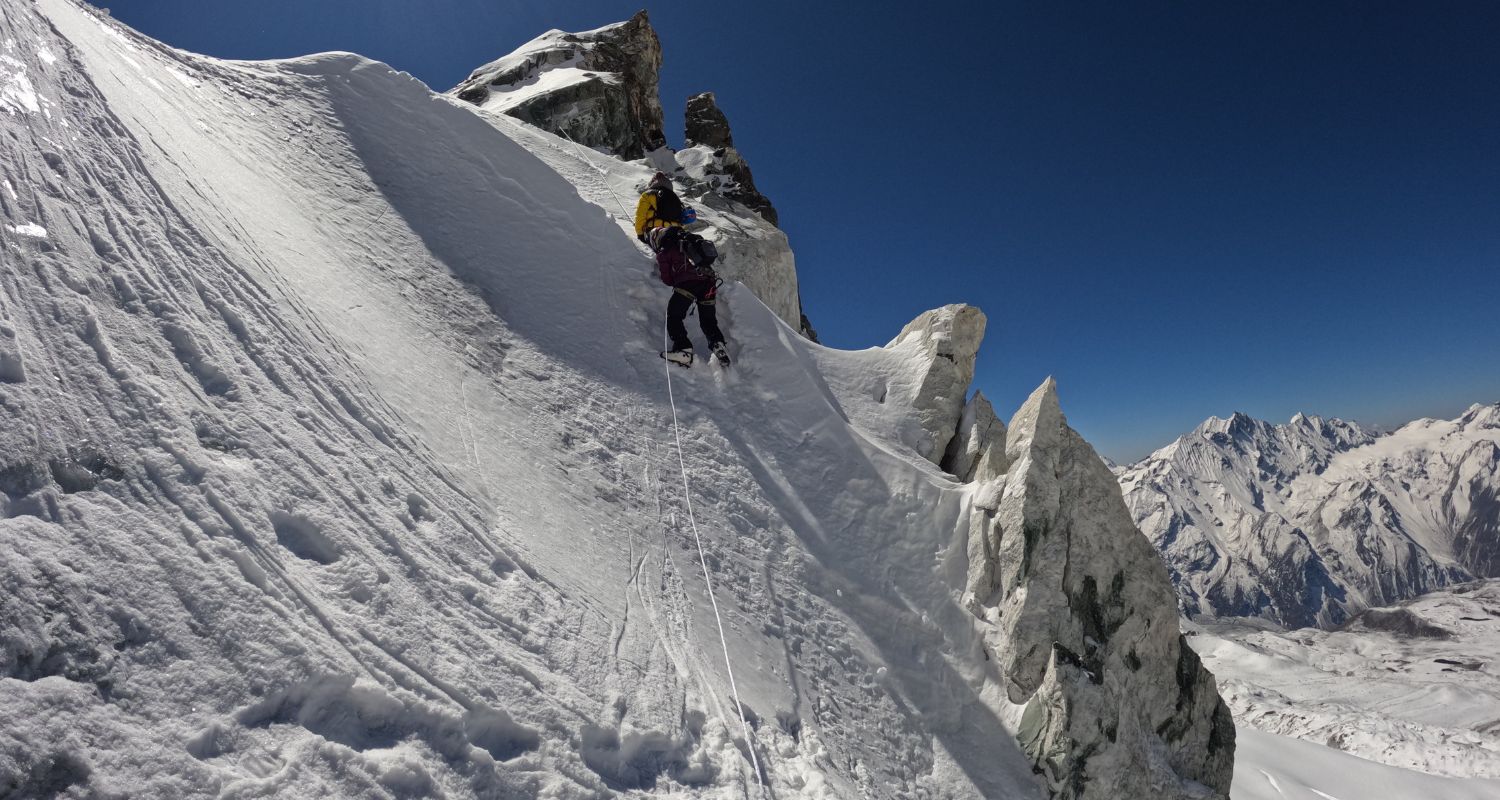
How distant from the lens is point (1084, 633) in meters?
9.26

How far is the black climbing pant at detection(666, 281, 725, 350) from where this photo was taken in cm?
1283

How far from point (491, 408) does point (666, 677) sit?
16.3 feet

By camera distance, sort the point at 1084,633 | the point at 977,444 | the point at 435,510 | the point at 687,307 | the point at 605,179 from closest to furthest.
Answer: the point at 435,510
the point at 1084,633
the point at 977,444
the point at 687,307
the point at 605,179

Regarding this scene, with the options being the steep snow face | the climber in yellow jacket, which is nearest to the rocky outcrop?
the climber in yellow jacket

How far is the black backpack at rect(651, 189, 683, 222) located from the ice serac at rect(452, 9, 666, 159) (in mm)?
17706

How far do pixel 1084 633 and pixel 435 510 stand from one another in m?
8.97

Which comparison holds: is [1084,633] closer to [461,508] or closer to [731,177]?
[461,508]

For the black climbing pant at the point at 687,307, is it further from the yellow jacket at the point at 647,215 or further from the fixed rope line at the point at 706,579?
the yellow jacket at the point at 647,215

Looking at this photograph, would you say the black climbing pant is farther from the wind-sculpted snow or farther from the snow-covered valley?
the wind-sculpted snow

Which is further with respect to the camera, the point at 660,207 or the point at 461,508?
the point at 660,207

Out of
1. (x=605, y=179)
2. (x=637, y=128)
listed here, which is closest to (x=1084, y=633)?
(x=605, y=179)

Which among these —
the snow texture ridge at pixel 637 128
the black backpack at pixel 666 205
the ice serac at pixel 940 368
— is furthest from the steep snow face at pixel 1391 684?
the black backpack at pixel 666 205

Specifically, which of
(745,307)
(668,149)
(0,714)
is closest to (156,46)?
(745,307)

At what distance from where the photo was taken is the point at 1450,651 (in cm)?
10456
